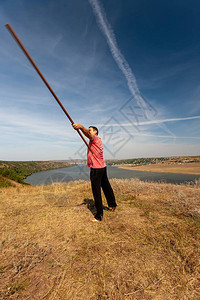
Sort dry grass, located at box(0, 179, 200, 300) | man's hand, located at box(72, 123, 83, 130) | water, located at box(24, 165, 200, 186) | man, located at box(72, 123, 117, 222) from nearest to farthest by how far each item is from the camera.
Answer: dry grass, located at box(0, 179, 200, 300)
man's hand, located at box(72, 123, 83, 130)
man, located at box(72, 123, 117, 222)
water, located at box(24, 165, 200, 186)

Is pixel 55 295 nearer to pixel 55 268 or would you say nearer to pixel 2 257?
pixel 55 268

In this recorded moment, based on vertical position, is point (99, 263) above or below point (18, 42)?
below

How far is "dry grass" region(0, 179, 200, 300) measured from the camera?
1502mm

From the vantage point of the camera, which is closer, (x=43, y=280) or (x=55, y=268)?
(x=43, y=280)

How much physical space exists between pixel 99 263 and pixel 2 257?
1.59 metres

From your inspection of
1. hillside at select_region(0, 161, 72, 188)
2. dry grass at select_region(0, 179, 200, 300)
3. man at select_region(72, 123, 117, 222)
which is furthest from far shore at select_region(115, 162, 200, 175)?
man at select_region(72, 123, 117, 222)

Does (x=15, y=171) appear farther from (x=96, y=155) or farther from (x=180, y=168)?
(x=180, y=168)

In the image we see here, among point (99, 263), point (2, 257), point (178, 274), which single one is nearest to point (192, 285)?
point (178, 274)

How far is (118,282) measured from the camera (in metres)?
1.59

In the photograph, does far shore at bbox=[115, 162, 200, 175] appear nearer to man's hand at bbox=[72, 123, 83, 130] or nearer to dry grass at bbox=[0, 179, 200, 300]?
dry grass at bbox=[0, 179, 200, 300]

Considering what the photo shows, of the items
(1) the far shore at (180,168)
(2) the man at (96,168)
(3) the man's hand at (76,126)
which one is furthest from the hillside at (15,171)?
(1) the far shore at (180,168)

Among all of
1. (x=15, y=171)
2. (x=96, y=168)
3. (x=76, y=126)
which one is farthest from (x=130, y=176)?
(x=15, y=171)

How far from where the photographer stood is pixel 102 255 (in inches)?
82.3

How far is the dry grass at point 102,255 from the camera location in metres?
1.50
